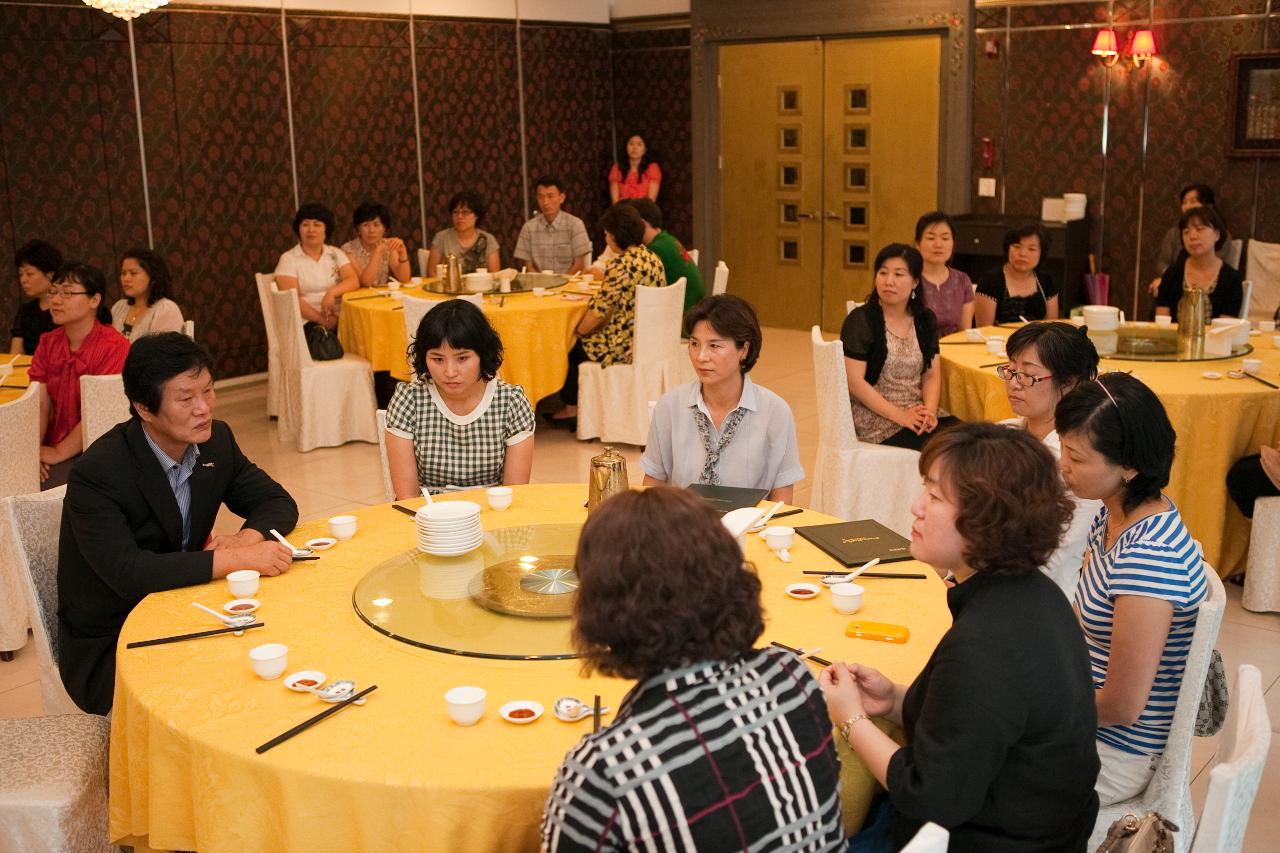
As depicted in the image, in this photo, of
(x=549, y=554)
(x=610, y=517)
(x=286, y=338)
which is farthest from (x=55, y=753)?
(x=286, y=338)

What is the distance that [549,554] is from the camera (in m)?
3.23

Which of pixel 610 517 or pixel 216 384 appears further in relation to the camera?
pixel 216 384

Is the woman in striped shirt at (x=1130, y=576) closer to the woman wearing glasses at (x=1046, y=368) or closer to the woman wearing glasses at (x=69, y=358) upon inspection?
→ the woman wearing glasses at (x=1046, y=368)

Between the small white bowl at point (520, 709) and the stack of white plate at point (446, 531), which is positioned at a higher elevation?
the stack of white plate at point (446, 531)

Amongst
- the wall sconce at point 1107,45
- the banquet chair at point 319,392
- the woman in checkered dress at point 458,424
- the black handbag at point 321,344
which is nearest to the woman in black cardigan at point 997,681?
the woman in checkered dress at point 458,424

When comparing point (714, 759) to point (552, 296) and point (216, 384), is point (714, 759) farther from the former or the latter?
point (216, 384)

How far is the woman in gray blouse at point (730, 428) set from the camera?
13.4 feet

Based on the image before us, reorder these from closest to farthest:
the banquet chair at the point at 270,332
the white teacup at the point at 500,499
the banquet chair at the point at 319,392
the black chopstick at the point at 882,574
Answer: the black chopstick at the point at 882,574 → the white teacup at the point at 500,499 → the banquet chair at the point at 319,392 → the banquet chair at the point at 270,332

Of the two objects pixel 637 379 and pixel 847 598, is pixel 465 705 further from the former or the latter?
pixel 637 379

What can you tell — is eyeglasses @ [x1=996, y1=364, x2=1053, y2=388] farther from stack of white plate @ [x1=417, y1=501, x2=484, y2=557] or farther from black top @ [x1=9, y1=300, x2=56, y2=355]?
black top @ [x1=9, y1=300, x2=56, y2=355]

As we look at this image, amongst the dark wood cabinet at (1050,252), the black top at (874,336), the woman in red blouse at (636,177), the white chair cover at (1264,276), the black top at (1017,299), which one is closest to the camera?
the black top at (874,336)

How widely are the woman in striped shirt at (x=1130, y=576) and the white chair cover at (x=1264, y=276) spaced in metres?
6.37

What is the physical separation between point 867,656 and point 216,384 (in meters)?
7.72

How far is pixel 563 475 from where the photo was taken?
23.5 feet
